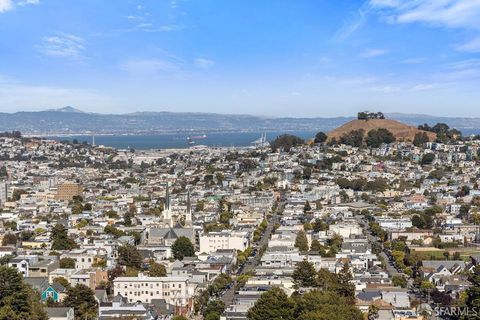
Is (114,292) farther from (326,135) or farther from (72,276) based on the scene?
(326,135)

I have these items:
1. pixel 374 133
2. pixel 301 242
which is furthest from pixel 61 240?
pixel 374 133

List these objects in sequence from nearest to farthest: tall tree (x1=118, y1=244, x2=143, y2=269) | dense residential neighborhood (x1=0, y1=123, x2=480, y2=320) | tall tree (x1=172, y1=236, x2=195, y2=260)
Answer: dense residential neighborhood (x1=0, y1=123, x2=480, y2=320) → tall tree (x1=118, y1=244, x2=143, y2=269) → tall tree (x1=172, y1=236, x2=195, y2=260)

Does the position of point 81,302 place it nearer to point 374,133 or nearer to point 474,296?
point 474,296

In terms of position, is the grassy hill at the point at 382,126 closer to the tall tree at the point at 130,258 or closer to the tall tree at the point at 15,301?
the tall tree at the point at 130,258

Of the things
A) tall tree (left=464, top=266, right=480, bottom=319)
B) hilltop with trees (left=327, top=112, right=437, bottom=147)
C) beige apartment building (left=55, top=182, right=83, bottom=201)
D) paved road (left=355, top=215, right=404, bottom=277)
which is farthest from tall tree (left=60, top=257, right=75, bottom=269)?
hilltop with trees (left=327, top=112, right=437, bottom=147)

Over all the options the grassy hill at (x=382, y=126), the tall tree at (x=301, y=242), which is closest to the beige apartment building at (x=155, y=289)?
the tall tree at (x=301, y=242)

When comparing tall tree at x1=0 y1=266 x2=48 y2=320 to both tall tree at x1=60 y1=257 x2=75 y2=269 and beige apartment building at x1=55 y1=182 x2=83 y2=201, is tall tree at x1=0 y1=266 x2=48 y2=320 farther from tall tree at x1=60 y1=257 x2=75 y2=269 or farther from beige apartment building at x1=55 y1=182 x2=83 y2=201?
beige apartment building at x1=55 y1=182 x2=83 y2=201
